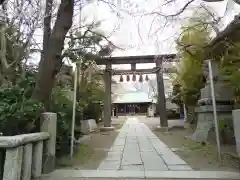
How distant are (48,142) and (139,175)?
1.83 metres

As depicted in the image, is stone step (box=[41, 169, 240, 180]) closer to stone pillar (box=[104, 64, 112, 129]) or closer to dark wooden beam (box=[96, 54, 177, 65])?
stone pillar (box=[104, 64, 112, 129])

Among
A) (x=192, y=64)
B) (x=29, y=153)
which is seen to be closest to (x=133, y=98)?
(x=192, y=64)

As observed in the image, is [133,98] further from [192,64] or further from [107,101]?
[192,64]

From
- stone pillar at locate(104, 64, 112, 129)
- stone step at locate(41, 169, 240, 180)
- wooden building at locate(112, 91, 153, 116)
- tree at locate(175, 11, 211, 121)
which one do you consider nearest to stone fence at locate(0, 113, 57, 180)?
stone step at locate(41, 169, 240, 180)

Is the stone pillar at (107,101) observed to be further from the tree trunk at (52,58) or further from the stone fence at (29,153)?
the stone fence at (29,153)

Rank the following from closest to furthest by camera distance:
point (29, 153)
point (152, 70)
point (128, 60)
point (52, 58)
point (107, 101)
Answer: point (29, 153), point (52, 58), point (128, 60), point (107, 101), point (152, 70)

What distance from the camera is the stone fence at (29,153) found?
329 centimetres

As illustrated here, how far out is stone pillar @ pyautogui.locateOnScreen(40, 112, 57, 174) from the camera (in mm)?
4308

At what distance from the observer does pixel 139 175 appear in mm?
4133

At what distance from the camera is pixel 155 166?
15.9ft

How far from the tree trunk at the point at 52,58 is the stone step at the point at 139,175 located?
4.63ft

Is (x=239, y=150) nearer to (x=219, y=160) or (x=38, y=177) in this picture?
(x=219, y=160)

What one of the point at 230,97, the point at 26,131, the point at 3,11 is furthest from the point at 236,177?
the point at 3,11

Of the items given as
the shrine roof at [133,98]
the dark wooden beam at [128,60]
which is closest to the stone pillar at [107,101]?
the dark wooden beam at [128,60]
